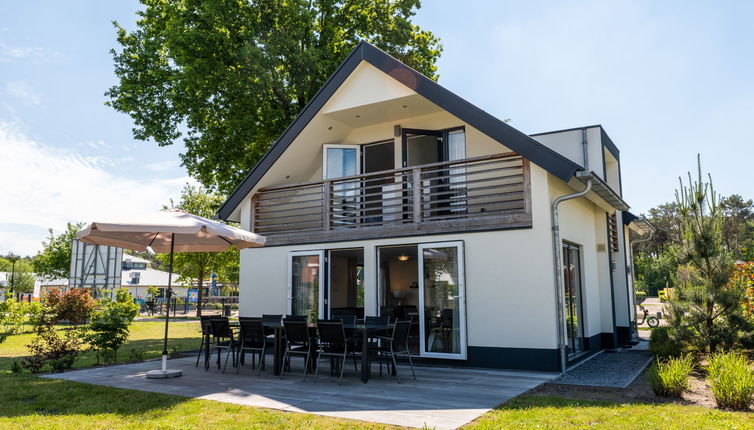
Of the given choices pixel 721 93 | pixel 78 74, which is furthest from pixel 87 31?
pixel 721 93

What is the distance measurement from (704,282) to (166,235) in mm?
9851

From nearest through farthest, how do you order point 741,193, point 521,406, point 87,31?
point 521,406 → point 87,31 → point 741,193

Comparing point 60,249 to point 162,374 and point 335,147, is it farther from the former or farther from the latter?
point 162,374

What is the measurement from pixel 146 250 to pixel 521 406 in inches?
295

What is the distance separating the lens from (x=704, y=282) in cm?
895

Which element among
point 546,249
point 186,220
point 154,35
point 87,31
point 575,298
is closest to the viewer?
point 186,220

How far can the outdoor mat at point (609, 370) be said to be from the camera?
7.59 meters

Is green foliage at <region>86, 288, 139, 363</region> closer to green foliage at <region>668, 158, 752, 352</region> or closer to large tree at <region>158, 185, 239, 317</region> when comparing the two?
green foliage at <region>668, 158, 752, 352</region>

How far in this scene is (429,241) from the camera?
31.9ft

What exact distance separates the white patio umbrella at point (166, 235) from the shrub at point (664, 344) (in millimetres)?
7902

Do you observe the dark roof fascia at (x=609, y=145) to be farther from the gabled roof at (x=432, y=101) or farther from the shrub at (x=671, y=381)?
the shrub at (x=671, y=381)

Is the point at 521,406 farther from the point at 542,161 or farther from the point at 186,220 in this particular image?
the point at 186,220

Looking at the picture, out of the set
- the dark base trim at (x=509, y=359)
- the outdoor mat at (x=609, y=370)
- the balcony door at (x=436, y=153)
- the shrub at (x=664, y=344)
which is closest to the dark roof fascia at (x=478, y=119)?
the balcony door at (x=436, y=153)

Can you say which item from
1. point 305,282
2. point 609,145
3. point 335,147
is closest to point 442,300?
point 305,282
